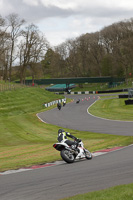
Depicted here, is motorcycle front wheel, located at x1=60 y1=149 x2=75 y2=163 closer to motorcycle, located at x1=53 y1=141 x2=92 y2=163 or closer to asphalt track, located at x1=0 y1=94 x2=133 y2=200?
motorcycle, located at x1=53 y1=141 x2=92 y2=163

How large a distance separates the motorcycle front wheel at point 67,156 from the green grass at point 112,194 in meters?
4.78

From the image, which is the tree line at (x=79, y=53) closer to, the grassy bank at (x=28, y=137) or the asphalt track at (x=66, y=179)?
the grassy bank at (x=28, y=137)

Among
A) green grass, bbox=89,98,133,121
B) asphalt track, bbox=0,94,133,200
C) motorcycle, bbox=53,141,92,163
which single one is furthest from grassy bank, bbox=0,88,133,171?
green grass, bbox=89,98,133,121

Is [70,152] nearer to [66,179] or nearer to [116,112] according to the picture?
[66,179]

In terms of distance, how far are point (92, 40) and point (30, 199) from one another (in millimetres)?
109163

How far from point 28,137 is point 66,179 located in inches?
666

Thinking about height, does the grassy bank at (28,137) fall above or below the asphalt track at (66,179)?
below

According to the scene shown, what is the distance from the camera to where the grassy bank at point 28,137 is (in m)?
16.7

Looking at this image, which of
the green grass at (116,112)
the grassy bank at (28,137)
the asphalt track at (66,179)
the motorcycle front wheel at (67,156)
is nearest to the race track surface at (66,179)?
the asphalt track at (66,179)

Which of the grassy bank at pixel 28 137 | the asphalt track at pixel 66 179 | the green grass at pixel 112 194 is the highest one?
the green grass at pixel 112 194

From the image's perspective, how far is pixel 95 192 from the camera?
925 cm

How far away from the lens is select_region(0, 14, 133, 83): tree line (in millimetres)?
84125

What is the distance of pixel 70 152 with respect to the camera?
14.4 metres

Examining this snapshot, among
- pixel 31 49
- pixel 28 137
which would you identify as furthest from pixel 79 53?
pixel 28 137
